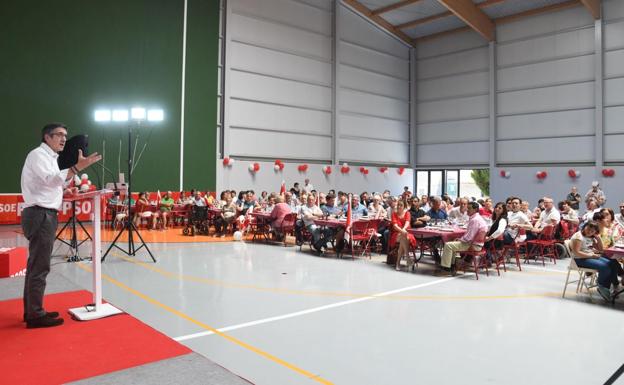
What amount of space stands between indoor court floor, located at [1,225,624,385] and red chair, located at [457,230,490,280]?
0.80ft

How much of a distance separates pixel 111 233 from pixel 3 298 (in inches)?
282

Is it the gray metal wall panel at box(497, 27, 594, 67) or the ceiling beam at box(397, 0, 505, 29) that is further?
the ceiling beam at box(397, 0, 505, 29)

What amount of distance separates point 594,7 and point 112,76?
16661mm

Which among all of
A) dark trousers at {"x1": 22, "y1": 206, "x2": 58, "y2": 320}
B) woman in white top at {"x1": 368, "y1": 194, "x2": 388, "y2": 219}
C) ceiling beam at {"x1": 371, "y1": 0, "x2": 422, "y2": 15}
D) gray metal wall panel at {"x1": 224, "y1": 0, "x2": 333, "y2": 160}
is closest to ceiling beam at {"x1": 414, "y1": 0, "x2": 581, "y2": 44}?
ceiling beam at {"x1": 371, "y1": 0, "x2": 422, "y2": 15}

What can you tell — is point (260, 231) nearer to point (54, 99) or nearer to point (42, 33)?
point (54, 99)

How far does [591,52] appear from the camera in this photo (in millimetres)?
17047

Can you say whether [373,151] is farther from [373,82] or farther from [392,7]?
[392,7]

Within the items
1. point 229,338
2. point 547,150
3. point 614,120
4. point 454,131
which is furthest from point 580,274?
point 454,131

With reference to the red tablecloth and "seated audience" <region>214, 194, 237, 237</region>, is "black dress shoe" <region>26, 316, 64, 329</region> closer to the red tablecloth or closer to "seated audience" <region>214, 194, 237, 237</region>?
the red tablecloth

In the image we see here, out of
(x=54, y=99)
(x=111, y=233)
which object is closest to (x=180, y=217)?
(x=111, y=233)

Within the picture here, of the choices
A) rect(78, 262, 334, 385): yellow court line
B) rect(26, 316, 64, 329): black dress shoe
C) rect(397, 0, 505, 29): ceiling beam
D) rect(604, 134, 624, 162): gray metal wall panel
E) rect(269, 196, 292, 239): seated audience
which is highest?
rect(397, 0, 505, 29): ceiling beam

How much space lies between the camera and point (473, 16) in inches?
714

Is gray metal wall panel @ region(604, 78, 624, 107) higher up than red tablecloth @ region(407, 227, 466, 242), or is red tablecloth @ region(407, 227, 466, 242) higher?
gray metal wall panel @ region(604, 78, 624, 107)

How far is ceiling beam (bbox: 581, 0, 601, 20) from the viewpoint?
1602 centimetres
